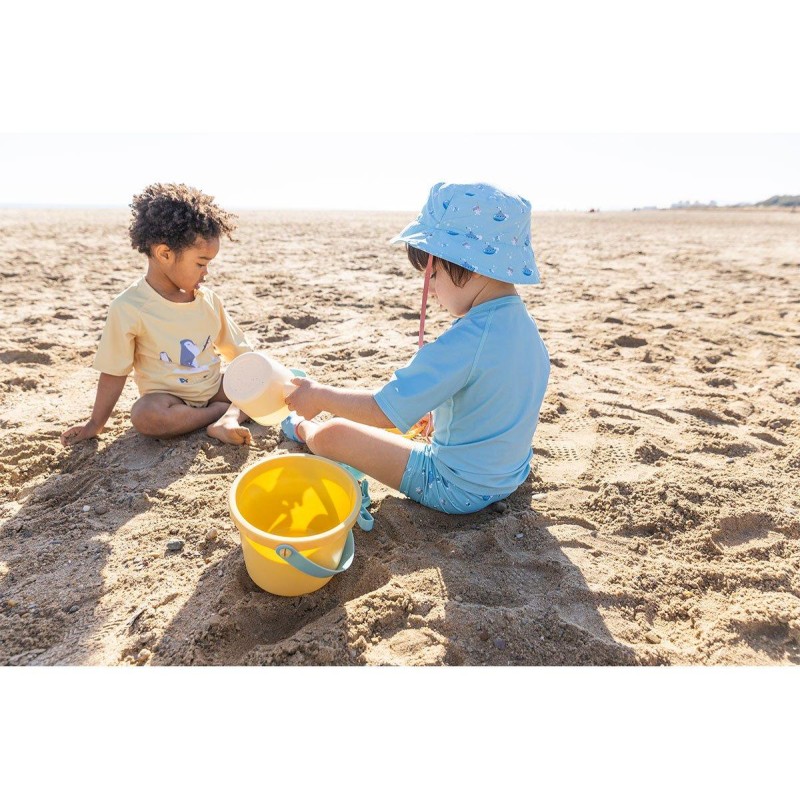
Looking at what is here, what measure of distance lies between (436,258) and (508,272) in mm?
265

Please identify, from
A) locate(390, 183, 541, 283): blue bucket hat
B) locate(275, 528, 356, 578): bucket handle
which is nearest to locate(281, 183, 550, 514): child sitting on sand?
locate(390, 183, 541, 283): blue bucket hat

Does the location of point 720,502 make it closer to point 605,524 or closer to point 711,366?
point 605,524

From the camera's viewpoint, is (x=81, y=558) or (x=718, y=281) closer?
(x=81, y=558)

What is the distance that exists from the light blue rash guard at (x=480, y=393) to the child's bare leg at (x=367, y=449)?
0.42ft

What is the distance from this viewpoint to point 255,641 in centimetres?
150

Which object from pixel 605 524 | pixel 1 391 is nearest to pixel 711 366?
pixel 605 524

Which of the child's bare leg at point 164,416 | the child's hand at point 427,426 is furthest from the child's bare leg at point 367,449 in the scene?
the child's bare leg at point 164,416

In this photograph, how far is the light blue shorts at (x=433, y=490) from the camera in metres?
1.92

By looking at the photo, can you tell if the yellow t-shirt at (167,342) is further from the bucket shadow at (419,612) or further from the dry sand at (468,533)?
the bucket shadow at (419,612)

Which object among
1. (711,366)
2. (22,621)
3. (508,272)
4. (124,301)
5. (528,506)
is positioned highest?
(508,272)

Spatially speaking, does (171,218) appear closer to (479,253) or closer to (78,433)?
(78,433)

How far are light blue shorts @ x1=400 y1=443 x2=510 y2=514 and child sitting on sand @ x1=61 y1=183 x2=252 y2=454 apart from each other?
2.77 feet

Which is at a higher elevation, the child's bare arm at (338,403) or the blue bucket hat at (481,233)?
the blue bucket hat at (481,233)

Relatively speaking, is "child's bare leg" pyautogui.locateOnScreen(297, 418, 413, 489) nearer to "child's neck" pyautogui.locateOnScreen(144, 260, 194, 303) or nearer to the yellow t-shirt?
the yellow t-shirt
